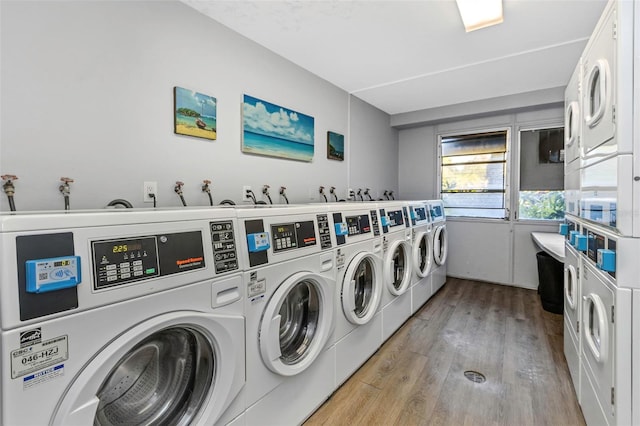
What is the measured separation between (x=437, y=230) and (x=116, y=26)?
11.4 feet

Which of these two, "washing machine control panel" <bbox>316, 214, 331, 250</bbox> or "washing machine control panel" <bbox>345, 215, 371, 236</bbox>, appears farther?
"washing machine control panel" <bbox>345, 215, 371, 236</bbox>

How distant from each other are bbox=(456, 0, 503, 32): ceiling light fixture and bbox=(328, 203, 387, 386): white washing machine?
1435 mm

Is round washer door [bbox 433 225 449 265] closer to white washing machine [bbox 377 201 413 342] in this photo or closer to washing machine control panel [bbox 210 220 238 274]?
white washing machine [bbox 377 201 413 342]

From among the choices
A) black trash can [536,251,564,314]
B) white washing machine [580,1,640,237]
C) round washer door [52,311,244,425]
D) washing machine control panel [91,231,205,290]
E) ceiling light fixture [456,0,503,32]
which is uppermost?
ceiling light fixture [456,0,503,32]

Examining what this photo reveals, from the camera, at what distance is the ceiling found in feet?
6.46

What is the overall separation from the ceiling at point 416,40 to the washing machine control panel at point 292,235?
1.44 meters

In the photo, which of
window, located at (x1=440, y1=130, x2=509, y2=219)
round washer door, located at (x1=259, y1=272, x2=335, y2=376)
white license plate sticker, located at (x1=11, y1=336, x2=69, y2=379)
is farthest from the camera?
window, located at (x1=440, y1=130, x2=509, y2=219)

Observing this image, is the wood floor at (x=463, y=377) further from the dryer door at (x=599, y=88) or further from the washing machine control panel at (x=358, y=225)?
the dryer door at (x=599, y=88)

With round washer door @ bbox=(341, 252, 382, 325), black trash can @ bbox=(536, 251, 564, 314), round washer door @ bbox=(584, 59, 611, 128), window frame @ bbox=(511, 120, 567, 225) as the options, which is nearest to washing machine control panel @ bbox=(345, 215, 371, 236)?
round washer door @ bbox=(341, 252, 382, 325)

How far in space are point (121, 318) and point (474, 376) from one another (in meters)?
2.24

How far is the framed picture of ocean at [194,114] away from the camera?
1.90 metres

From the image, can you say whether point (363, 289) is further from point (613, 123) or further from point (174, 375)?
point (613, 123)

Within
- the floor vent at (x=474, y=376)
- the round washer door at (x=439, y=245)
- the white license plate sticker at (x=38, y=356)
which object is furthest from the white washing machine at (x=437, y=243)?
the white license plate sticker at (x=38, y=356)

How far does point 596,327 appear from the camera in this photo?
1.47 m
